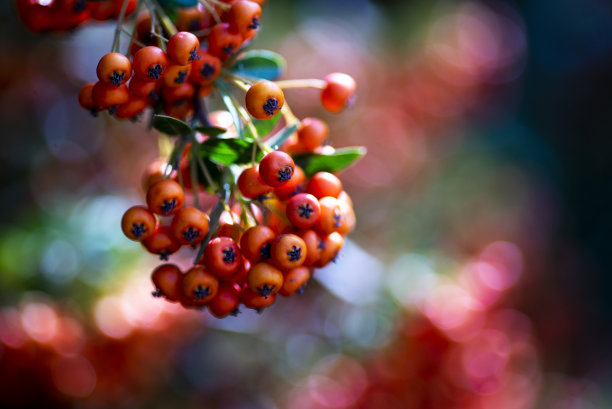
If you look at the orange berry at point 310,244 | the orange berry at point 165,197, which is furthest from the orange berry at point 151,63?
the orange berry at point 310,244

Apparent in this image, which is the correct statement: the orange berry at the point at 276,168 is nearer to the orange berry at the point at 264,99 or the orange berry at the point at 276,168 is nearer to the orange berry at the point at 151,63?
the orange berry at the point at 264,99

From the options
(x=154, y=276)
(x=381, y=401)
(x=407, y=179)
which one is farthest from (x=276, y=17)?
(x=154, y=276)

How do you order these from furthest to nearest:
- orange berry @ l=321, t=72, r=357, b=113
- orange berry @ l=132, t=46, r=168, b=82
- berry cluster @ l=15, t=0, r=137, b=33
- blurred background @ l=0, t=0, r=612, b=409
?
blurred background @ l=0, t=0, r=612, b=409, orange berry @ l=321, t=72, r=357, b=113, berry cluster @ l=15, t=0, r=137, b=33, orange berry @ l=132, t=46, r=168, b=82

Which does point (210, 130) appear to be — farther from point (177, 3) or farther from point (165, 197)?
point (177, 3)

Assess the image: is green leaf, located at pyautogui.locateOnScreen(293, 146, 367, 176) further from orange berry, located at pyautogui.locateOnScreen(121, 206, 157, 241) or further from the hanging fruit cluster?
orange berry, located at pyautogui.locateOnScreen(121, 206, 157, 241)

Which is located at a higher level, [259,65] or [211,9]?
[211,9]

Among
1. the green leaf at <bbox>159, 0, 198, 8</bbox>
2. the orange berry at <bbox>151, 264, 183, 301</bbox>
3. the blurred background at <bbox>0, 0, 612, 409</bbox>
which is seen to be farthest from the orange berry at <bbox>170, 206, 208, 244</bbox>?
the blurred background at <bbox>0, 0, 612, 409</bbox>

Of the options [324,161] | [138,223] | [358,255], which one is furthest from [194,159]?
[358,255]

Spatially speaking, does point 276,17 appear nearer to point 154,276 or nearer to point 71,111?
point 71,111
